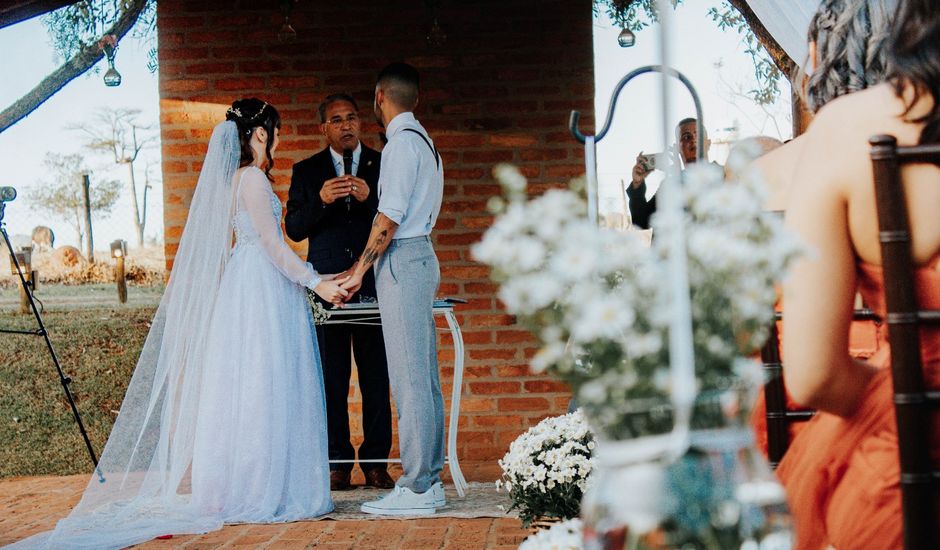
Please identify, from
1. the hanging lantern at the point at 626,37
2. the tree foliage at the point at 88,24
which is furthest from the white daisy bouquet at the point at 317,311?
the tree foliage at the point at 88,24

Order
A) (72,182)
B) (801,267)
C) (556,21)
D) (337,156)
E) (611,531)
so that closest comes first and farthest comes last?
(611,531)
(801,267)
(337,156)
(556,21)
(72,182)

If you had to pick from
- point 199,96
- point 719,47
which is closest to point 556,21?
point 719,47

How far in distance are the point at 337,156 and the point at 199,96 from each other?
1086 mm

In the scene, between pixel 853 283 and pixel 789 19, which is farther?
pixel 789 19

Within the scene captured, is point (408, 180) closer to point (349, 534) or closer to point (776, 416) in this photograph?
point (349, 534)

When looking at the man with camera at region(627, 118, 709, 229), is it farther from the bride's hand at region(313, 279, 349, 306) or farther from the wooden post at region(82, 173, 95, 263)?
the wooden post at region(82, 173, 95, 263)

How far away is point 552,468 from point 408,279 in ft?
4.87

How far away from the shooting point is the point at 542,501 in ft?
9.16

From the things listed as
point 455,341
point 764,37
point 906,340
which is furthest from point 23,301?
point 906,340

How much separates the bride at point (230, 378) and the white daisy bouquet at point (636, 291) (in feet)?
10.8

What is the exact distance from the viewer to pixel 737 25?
5.61 meters

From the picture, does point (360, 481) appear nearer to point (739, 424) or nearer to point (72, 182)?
point (72, 182)

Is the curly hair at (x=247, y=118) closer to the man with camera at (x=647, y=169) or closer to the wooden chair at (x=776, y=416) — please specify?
the man with camera at (x=647, y=169)

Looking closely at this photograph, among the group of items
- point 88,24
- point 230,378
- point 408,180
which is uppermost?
point 88,24
